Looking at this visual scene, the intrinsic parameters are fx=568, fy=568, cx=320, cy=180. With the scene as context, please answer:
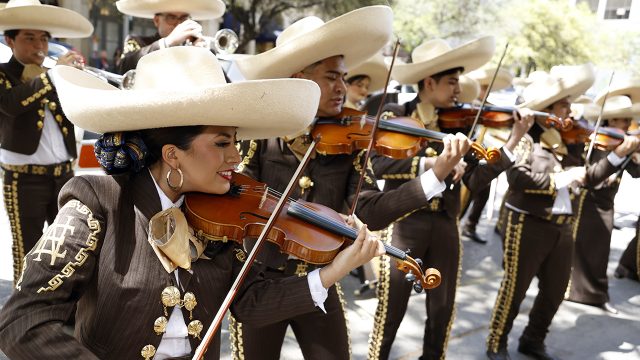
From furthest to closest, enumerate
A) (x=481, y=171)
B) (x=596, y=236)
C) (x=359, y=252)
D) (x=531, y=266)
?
1. (x=596, y=236)
2. (x=531, y=266)
3. (x=481, y=171)
4. (x=359, y=252)

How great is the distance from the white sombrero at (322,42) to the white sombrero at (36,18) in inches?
76.6

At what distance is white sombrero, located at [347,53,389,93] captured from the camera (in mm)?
5297

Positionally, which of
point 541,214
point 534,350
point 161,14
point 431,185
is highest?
point 161,14

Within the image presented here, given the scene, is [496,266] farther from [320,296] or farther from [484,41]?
[320,296]

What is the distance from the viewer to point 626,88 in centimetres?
567

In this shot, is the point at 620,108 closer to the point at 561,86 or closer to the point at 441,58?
the point at 561,86

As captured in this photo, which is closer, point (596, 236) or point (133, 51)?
point (133, 51)

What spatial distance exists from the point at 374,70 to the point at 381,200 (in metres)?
2.83

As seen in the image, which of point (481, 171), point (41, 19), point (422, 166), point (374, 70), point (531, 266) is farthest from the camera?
point (374, 70)

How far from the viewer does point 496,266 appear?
263 inches

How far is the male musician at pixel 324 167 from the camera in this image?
2652 millimetres

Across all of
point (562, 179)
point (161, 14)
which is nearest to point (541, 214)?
point (562, 179)

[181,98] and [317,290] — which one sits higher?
[181,98]

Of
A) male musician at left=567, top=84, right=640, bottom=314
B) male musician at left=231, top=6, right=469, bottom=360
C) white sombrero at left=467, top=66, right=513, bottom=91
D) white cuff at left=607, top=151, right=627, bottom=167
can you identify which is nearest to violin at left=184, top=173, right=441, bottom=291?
male musician at left=231, top=6, right=469, bottom=360
